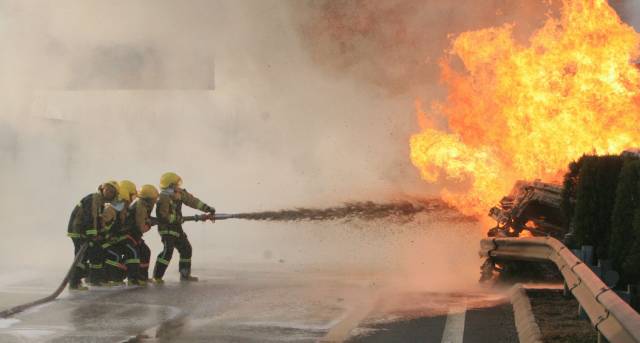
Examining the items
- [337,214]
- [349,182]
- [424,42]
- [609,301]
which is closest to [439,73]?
[424,42]

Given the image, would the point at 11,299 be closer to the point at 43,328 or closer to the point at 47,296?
the point at 47,296

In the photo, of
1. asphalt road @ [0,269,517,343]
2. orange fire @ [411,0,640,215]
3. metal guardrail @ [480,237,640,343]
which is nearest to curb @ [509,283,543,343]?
asphalt road @ [0,269,517,343]

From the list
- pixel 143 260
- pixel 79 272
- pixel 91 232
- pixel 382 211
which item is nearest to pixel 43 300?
pixel 79 272

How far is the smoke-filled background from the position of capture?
2073cm

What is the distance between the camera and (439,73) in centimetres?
2189

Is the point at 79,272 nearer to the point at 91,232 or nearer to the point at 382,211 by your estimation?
the point at 91,232

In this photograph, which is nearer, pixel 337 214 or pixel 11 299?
pixel 11 299

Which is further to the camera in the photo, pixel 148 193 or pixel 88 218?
pixel 148 193

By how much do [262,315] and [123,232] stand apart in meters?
4.59

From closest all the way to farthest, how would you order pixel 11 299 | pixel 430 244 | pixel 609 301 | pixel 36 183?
pixel 609 301, pixel 11 299, pixel 430 244, pixel 36 183

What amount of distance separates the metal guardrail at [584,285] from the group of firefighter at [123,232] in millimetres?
4387

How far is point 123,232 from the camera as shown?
1524cm

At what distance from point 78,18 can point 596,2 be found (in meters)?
10.3

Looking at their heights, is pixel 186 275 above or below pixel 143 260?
below
